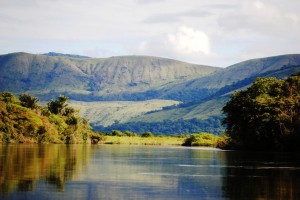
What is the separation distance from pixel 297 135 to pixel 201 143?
63.5 m

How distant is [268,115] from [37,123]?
55953 millimetres

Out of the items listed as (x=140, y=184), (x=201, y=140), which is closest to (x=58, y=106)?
(x=201, y=140)

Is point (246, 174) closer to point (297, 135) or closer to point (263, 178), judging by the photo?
point (263, 178)

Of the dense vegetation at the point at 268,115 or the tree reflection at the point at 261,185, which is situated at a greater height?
the dense vegetation at the point at 268,115

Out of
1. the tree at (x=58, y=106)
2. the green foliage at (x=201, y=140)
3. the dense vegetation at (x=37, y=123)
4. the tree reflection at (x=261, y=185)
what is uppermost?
the tree at (x=58, y=106)

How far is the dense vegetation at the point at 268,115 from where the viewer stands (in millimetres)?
98688

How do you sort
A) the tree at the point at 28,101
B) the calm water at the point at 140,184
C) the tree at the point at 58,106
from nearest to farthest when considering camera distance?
the calm water at the point at 140,184 → the tree at the point at 28,101 → the tree at the point at 58,106

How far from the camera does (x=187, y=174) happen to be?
44.0 meters

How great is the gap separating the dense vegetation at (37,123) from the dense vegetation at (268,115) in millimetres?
45219

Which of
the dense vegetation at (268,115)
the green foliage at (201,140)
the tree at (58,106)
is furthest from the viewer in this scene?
the green foliage at (201,140)

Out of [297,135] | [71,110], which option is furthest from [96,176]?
[71,110]

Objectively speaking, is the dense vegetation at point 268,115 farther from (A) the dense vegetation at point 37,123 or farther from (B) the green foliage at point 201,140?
(A) the dense vegetation at point 37,123

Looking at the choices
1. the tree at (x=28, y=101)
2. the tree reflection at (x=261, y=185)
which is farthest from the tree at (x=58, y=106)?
the tree reflection at (x=261, y=185)

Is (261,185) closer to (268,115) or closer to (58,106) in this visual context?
(268,115)
